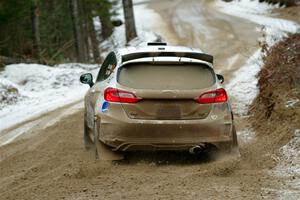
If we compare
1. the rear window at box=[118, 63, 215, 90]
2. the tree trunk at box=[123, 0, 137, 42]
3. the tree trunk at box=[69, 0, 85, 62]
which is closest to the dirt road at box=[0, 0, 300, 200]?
the rear window at box=[118, 63, 215, 90]

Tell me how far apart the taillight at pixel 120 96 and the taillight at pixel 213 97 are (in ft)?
2.91

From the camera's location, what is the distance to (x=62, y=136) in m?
12.4

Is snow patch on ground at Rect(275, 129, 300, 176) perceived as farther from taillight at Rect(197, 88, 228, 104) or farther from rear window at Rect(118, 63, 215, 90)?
rear window at Rect(118, 63, 215, 90)

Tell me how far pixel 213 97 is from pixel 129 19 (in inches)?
839

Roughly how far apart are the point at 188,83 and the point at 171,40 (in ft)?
80.5

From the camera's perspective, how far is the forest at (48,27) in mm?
26812

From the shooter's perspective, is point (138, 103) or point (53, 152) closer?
point (138, 103)

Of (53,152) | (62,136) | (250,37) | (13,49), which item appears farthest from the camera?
(13,49)

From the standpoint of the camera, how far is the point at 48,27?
3597cm

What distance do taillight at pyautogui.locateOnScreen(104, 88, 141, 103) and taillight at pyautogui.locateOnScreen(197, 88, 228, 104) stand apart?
886 millimetres

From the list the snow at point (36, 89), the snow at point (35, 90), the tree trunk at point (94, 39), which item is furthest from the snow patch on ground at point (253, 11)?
the snow at point (36, 89)

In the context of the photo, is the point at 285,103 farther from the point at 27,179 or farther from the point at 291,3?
the point at 291,3

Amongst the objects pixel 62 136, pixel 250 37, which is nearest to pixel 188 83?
pixel 62 136

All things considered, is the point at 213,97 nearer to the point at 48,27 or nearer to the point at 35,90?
the point at 35,90
